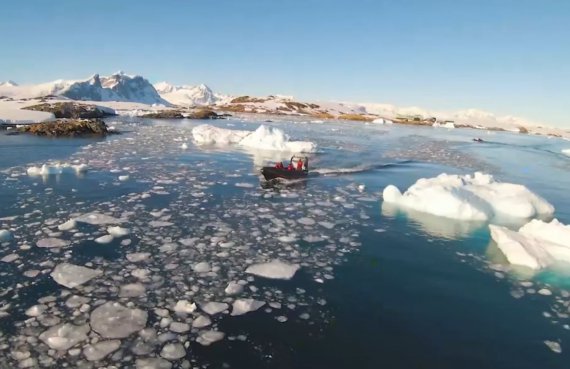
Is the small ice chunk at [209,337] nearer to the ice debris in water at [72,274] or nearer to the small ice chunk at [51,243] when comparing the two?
the ice debris in water at [72,274]

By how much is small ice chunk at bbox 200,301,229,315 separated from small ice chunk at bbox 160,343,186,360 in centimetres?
102

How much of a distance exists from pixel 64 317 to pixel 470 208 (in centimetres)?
1223

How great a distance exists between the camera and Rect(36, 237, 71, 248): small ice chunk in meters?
9.30

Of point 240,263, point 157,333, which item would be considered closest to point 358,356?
point 157,333

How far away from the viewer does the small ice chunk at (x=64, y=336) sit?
5793 mm

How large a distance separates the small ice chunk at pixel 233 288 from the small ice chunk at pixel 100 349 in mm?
2196

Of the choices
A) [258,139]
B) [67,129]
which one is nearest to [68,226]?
[258,139]

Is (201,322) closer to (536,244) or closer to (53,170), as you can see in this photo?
(536,244)

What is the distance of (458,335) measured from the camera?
6848 mm

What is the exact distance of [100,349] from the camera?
5781 mm

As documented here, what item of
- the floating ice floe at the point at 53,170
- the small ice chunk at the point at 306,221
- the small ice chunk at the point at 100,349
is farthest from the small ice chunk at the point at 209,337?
the floating ice floe at the point at 53,170

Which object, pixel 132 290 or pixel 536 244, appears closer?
pixel 132 290

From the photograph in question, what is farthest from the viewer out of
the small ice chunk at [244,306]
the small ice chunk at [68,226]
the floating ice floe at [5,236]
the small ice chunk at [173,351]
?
the small ice chunk at [68,226]

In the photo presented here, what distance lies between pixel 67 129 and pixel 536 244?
33734 mm
